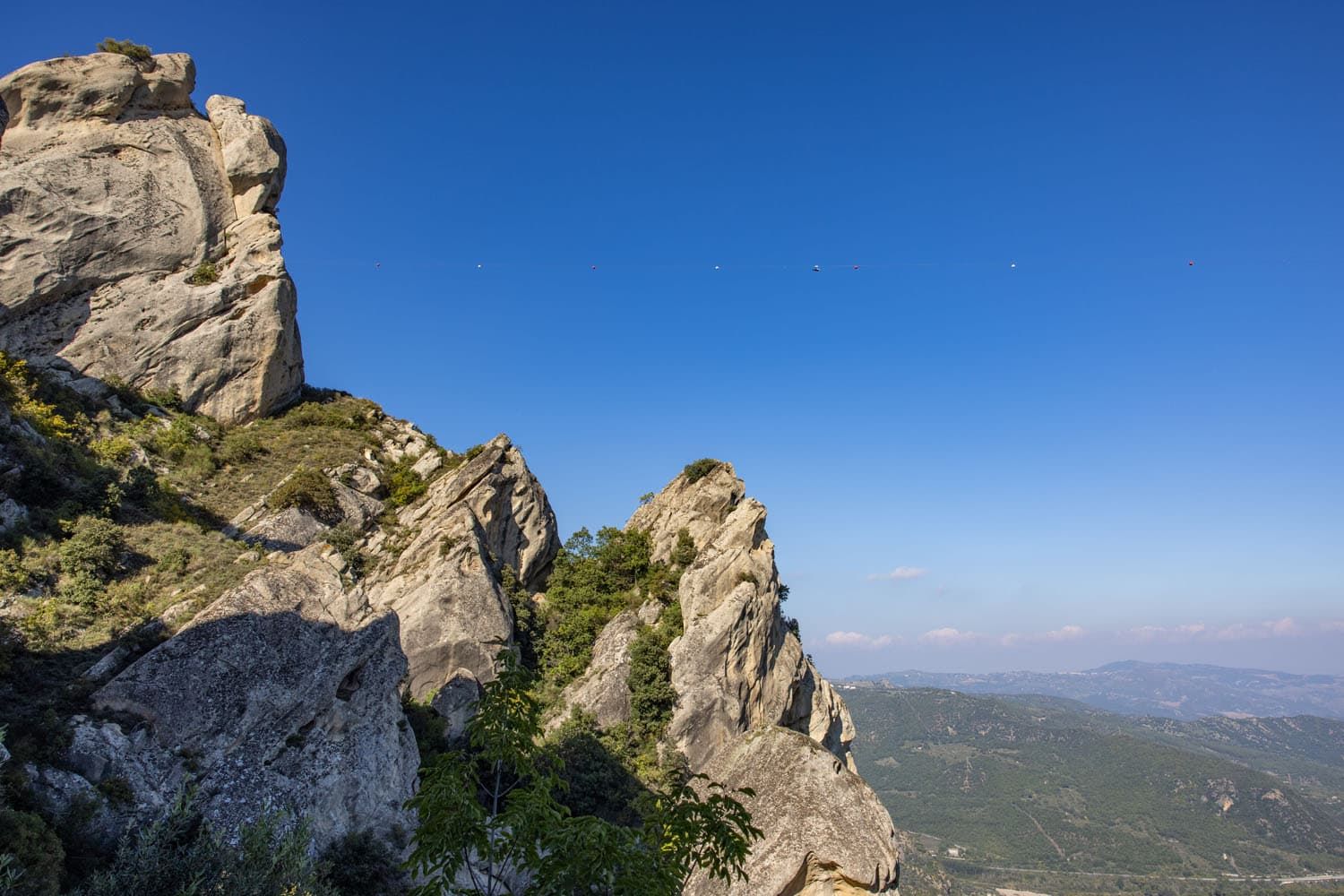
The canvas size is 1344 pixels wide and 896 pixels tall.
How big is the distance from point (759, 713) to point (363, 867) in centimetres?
2404

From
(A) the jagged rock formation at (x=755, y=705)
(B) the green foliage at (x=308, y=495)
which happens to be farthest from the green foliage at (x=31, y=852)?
(B) the green foliage at (x=308, y=495)

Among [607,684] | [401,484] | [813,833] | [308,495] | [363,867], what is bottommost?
[813,833]

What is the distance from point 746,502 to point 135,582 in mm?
30476

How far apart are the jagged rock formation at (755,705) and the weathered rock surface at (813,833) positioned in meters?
0.05

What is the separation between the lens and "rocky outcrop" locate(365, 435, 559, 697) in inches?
1278

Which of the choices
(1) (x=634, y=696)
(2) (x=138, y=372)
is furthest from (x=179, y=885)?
(2) (x=138, y=372)

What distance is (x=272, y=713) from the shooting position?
18.0 metres

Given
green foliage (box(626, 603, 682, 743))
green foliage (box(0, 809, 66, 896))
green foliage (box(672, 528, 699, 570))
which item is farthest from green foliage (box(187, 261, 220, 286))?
green foliage (box(0, 809, 66, 896))

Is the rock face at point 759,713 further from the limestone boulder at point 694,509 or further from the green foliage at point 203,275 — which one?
the green foliage at point 203,275

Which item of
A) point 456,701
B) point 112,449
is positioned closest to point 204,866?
point 456,701

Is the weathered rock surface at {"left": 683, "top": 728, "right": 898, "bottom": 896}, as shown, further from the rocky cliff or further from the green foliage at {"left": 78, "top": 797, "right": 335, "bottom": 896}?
the green foliage at {"left": 78, "top": 797, "right": 335, "bottom": 896}

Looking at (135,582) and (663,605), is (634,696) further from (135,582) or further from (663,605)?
(135,582)

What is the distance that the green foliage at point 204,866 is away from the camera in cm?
1152

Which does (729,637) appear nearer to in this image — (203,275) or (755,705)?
(755,705)
